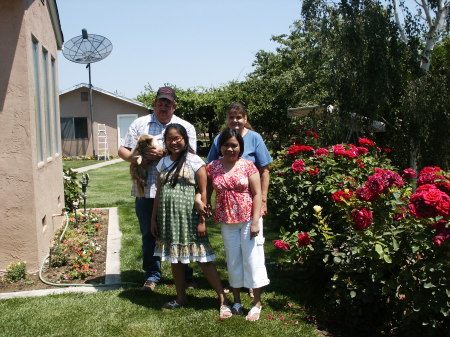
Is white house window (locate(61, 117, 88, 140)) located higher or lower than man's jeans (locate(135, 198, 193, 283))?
higher

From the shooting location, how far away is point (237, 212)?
11.8ft

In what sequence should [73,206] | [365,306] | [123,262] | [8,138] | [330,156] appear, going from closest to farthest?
1. [365,306]
2. [8,138]
3. [123,262]
4. [330,156]
5. [73,206]

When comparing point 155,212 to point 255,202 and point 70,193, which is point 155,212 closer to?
point 255,202

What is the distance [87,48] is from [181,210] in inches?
719

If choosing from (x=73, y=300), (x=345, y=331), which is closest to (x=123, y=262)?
(x=73, y=300)

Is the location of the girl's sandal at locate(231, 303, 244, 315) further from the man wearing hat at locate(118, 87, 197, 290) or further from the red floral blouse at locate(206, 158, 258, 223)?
the man wearing hat at locate(118, 87, 197, 290)

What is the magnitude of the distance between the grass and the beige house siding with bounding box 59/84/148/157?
21.4 m

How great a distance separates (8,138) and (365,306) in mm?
3647

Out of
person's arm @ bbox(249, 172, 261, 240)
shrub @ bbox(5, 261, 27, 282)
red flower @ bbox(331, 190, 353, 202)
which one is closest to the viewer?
red flower @ bbox(331, 190, 353, 202)

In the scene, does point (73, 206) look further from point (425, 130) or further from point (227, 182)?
point (425, 130)

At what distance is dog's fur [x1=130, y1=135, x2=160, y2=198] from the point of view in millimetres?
4039

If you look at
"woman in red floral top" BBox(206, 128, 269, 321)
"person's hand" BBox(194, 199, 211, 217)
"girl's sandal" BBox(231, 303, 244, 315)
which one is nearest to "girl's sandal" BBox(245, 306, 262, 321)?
"woman in red floral top" BBox(206, 128, 269, 321)

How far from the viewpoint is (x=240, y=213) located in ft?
11.7

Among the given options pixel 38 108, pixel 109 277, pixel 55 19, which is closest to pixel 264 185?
pixel 109 277
